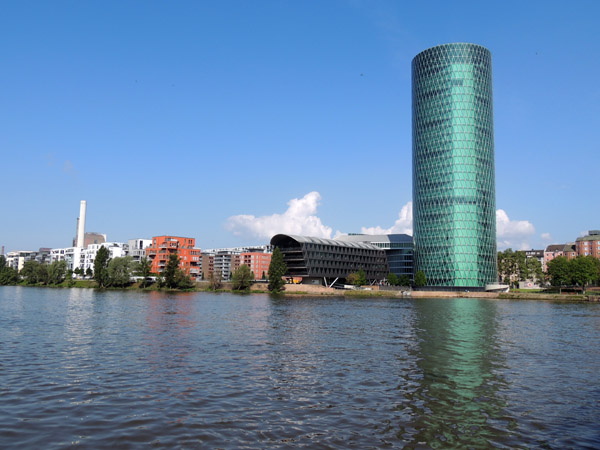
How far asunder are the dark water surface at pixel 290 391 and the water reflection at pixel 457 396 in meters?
0.08

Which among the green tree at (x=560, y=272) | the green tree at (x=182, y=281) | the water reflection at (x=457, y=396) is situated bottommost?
the water reflection at (x=457, y=396)

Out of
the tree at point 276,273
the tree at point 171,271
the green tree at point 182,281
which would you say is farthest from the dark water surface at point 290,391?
the green tree at point 182,281

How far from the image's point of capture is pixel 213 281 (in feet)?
627

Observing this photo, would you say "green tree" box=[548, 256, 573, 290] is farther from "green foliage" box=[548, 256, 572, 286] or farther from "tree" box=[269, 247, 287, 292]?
"tree" box=[269, 247, 287, 292]

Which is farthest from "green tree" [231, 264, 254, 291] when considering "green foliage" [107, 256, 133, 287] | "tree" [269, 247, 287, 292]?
"green foliage" [107, 256, 133, 287]

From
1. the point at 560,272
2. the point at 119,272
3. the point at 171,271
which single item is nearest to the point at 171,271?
the point at 171,271

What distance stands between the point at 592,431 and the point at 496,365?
14.9m

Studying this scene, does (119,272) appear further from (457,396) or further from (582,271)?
(457,396)

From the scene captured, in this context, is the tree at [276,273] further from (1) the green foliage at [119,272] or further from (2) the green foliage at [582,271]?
(2) the green foliage at [582,271]

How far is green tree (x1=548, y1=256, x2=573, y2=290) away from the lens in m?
165

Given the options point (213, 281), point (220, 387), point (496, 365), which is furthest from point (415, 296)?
point (220, 387)

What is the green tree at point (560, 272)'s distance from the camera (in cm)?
16488

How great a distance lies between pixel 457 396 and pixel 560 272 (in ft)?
541

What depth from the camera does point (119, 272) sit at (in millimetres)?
187750
